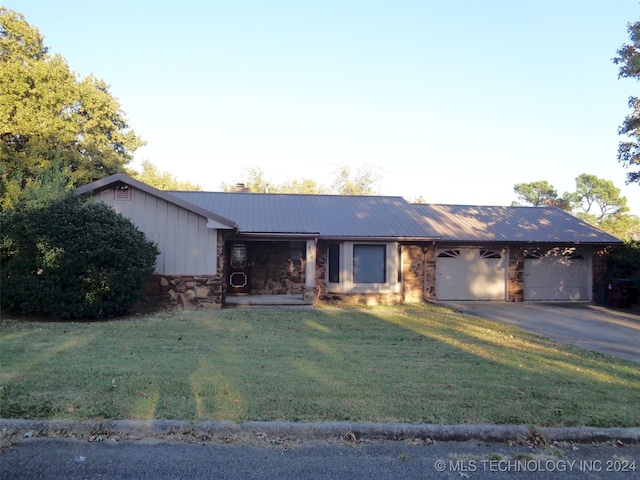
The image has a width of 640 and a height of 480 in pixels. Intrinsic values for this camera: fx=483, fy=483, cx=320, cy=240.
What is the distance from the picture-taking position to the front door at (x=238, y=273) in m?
18.2

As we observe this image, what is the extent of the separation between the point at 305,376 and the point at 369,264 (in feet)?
36.1

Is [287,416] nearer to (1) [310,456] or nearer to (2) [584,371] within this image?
(1) [310,456]

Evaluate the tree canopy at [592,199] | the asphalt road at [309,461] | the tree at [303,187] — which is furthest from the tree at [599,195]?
the asphalt road at [309,461]

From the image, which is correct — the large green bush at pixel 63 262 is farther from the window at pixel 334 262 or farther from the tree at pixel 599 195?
the tree at pixel 599 195

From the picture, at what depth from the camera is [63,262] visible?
37.2 feet

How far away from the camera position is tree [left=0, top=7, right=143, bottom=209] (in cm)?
2203

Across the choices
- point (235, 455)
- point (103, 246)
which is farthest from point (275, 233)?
point (235, 455)

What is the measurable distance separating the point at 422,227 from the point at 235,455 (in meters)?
15.2

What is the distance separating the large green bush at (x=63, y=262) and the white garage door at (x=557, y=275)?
48.4 feet

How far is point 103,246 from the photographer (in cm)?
1172

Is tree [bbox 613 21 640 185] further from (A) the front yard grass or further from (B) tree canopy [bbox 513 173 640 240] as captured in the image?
(B) tree canopy [bbox 513 173 640 240]

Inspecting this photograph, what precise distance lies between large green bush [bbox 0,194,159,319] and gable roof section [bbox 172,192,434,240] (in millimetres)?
4810

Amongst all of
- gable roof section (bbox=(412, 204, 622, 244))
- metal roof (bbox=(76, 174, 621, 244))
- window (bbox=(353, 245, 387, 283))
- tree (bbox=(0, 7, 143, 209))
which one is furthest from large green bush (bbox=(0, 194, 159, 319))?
gable roof section (bbox=(412, 204, 622, 244))

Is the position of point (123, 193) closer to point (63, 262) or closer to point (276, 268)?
point (63, 262)
